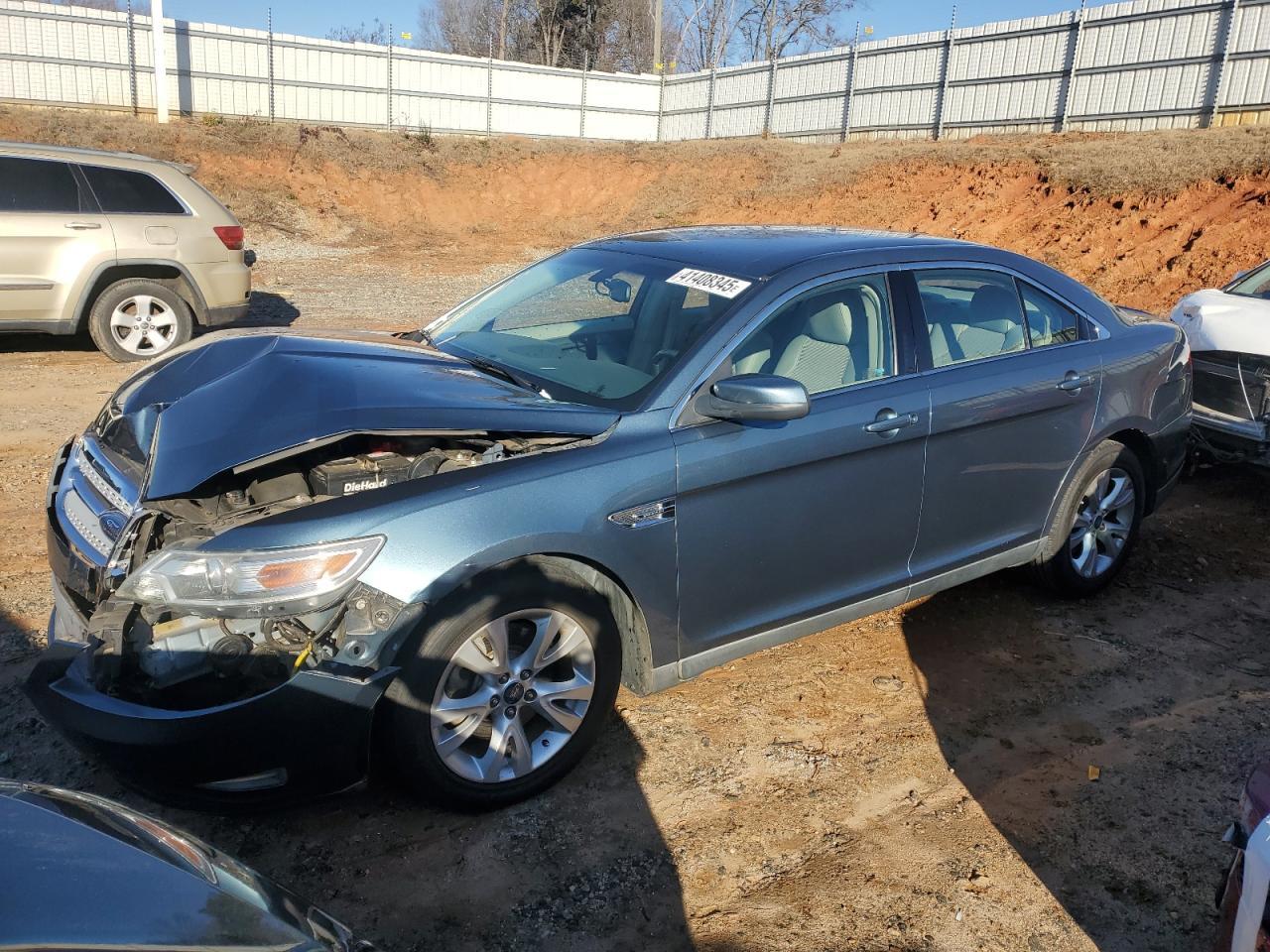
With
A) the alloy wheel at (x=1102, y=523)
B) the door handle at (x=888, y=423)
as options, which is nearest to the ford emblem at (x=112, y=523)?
the door handle at (x=888, y=423)

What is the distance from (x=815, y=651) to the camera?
447cm

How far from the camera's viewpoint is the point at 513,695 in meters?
3.13

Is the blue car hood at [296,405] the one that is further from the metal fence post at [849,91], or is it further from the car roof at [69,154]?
the metal fence post at [849,91]

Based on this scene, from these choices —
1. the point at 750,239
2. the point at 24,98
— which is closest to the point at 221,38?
the point at 24,98

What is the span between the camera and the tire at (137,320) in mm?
9242

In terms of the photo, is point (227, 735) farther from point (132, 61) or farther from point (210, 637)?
point (132, 61)

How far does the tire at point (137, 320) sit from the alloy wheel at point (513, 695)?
7.66 meters

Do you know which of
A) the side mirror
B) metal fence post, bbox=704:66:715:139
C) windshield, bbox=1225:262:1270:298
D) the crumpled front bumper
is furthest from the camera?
metal fence post, bbox=704:66:715:139

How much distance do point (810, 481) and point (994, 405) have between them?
3.50 feet

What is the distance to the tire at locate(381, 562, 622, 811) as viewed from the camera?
2.91m

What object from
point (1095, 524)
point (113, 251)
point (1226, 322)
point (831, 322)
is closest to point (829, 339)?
point (831, 322)

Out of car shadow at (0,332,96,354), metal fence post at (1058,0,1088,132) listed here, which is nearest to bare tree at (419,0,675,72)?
metal fence post at (1058,0,1088,132)

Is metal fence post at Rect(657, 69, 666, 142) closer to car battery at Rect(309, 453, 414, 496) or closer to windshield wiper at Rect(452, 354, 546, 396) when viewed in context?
windshield wiper at Rect(452, 354, 546, 396)

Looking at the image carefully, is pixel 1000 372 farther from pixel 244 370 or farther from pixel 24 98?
pixel 24 98
